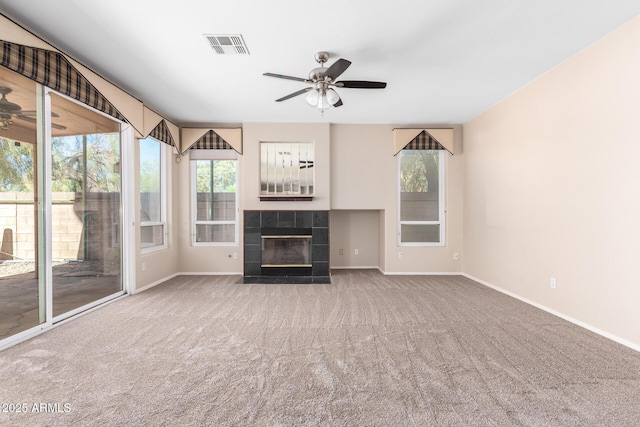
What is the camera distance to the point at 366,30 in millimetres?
2541

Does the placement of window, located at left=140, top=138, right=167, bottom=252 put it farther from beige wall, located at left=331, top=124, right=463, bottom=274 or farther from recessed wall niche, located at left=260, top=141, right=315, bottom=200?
beige wall, located at left=331, top=124, right=463, bottom=274

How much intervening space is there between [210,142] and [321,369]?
4.37 m

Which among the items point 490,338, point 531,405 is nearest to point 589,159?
point 490,338

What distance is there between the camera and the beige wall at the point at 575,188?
97.4 inches

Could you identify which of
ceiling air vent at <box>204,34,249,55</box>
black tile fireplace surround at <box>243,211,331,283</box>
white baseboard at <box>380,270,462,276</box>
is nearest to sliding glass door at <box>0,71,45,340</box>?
ceiling air vent at <box>204,34,249,55</box>

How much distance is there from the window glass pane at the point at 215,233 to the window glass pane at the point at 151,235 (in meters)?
0.63

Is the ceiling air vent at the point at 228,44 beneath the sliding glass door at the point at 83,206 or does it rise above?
above

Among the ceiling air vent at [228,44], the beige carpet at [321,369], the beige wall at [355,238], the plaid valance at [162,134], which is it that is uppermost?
the ceiling air vent at [228,44]

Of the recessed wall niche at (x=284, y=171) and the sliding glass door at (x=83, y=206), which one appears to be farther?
the recessed wall niche at (x=284, y=171)

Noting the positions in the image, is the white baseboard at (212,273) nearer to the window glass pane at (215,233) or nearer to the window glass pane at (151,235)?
the window glass pane at (215,233)

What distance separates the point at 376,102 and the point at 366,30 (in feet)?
5.69

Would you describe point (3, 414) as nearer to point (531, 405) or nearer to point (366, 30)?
point (531, 405)

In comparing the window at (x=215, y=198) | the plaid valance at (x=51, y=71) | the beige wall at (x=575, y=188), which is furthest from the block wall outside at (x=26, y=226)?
the beige wall at (x=575, y=188)

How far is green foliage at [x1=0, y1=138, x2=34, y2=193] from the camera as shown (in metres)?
2.45
